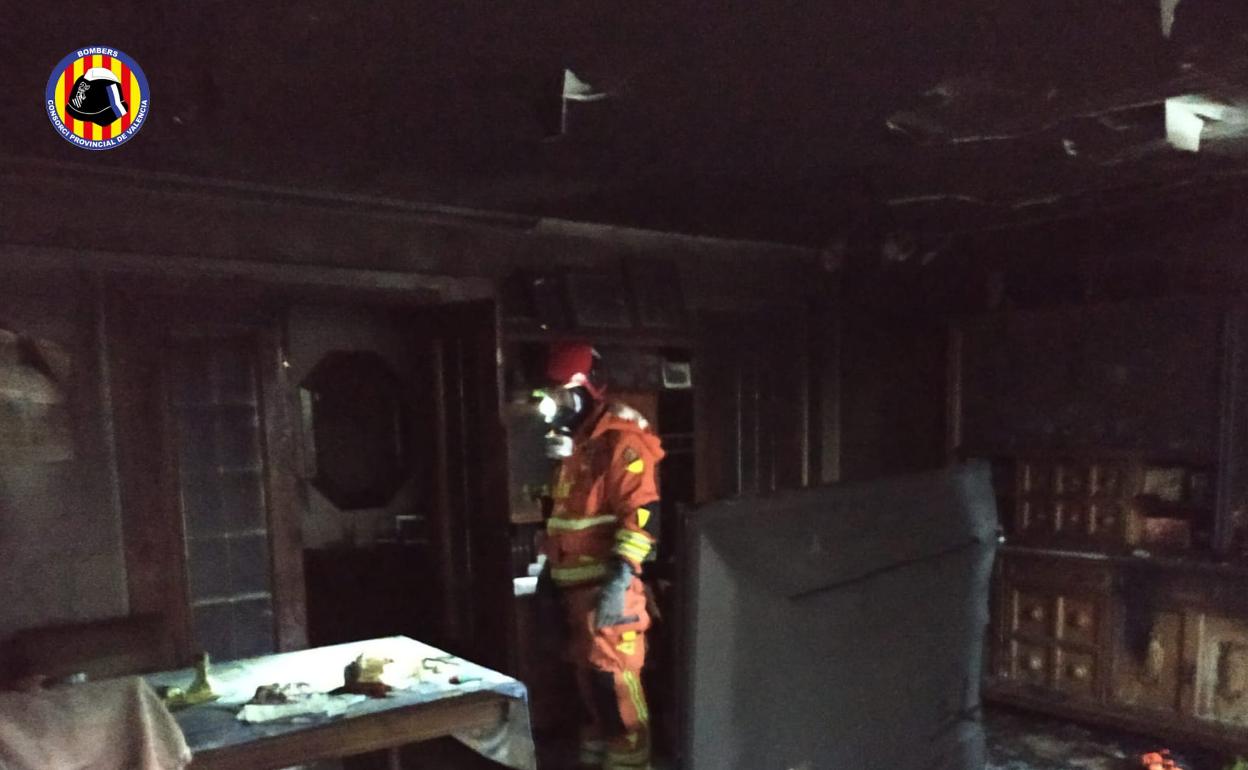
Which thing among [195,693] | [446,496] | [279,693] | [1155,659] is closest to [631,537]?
[446,496]

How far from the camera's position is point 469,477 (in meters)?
3.37

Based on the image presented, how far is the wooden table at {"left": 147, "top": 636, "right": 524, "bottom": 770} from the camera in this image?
185 centimetres

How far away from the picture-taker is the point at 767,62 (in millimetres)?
1757

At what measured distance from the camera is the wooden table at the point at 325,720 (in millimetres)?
1851

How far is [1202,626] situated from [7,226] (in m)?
4.39

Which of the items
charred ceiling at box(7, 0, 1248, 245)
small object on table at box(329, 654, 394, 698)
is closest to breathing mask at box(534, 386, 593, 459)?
charred ceiling at box(7, 0, 1248, 245)

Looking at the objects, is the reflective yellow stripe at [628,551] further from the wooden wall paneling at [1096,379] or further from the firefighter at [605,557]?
the wooden wall paneling at [1096,379]

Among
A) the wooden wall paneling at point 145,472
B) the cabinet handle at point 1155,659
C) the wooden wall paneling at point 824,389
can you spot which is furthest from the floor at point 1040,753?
the wooden wall paneling at point 824,389

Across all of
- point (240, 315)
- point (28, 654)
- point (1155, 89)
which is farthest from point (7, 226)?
point (1155, 89)

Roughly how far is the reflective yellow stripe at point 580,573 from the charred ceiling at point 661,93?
1.38m

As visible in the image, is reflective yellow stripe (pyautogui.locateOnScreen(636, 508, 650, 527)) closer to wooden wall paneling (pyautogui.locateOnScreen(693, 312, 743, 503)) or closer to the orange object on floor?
wooden wall paneling (pyautogui.locateOnScreen(693, 312, 743, 503))

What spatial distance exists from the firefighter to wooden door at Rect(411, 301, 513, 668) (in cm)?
23

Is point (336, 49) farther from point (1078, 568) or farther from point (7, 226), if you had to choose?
point (1078, 568)

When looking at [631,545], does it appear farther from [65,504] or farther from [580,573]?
[65,504]
